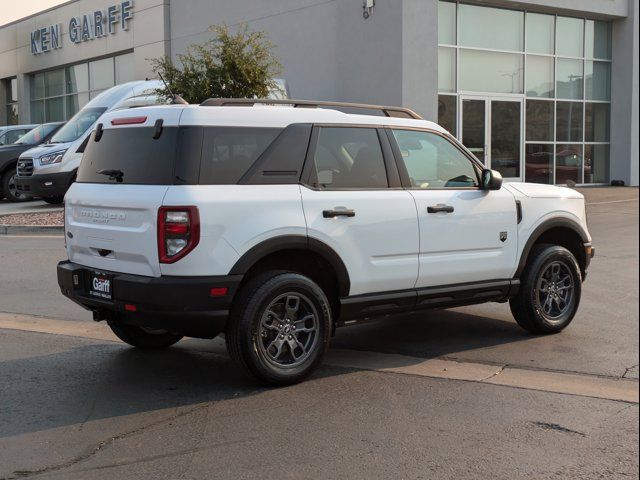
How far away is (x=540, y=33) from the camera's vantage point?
2336 cm

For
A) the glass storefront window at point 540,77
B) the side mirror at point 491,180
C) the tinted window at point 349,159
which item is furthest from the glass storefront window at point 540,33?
the tinted window at point 349,159

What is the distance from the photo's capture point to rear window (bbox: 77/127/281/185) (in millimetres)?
5195

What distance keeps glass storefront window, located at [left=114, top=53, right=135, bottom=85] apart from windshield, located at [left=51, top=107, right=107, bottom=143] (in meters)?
12.8

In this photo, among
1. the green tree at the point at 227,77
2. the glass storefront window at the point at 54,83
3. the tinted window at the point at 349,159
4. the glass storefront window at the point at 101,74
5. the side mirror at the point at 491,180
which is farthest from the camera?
the glass storefront window at the point at 54,83

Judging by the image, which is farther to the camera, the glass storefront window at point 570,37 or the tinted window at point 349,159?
the glass storefront window at point 570,37

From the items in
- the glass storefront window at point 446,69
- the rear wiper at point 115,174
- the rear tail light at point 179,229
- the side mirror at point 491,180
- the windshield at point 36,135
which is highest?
the glass storefront window at point 446,69

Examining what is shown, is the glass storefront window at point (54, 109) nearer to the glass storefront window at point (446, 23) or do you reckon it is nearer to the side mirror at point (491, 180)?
the glass storefront window at point (446, 23)

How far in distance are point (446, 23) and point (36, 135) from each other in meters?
11.7

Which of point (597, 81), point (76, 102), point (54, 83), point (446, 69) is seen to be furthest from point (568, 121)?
point (54, 83)

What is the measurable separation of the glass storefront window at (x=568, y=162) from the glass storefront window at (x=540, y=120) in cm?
76

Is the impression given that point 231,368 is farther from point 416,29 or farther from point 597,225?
point 416,29

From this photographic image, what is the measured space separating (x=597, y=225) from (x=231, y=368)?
11207 millimetres

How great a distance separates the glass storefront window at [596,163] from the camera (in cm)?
2558

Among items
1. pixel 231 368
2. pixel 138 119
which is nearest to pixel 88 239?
pixel 138 119
